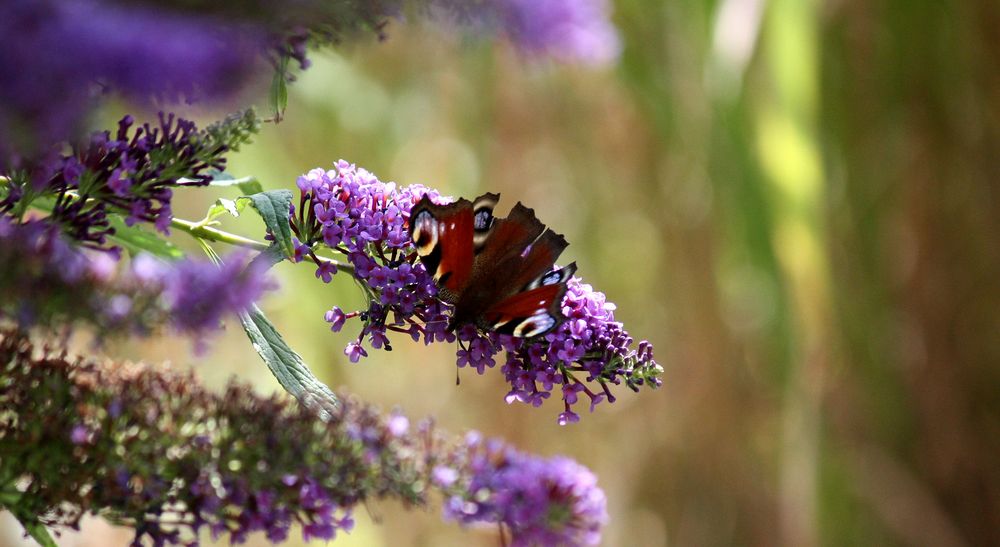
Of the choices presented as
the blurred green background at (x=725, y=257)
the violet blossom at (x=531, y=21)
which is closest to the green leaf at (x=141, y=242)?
the violet blossom at (x=531, y=21)

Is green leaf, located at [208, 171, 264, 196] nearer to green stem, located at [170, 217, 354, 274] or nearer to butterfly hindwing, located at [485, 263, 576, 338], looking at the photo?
green stem, located at [170, 217, 354, 274]

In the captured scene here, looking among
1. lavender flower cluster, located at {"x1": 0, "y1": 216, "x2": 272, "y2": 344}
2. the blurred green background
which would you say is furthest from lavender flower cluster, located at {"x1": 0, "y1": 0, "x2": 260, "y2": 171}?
the blurred green background

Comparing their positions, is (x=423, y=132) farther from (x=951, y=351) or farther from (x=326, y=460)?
(x=326, y=460)

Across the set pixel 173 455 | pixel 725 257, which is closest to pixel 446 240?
pixel 173 455

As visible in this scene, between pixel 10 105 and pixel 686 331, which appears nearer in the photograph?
pixel 10 105

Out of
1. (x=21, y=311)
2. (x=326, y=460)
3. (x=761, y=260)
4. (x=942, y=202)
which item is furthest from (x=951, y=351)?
(x=21, y=311)

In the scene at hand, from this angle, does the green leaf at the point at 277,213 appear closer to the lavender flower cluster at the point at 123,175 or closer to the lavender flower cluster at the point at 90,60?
the lavender flower cluster at the point at 123,175
